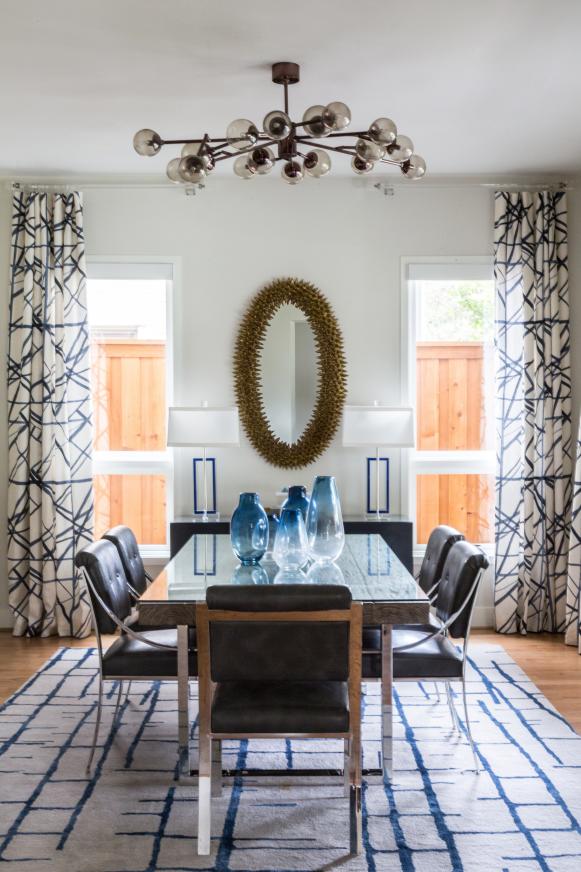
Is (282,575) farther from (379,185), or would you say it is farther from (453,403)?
(379,185)

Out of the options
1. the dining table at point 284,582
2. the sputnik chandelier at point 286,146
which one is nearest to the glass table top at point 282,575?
the dining table at point 284,582

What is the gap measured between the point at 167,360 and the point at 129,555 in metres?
1.90

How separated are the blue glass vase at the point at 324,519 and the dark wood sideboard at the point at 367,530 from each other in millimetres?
1612

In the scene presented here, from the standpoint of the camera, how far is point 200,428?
470 cm

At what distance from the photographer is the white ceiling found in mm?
2932

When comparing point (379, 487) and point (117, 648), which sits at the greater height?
point (379, 487)

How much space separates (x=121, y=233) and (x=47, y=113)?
1204mm


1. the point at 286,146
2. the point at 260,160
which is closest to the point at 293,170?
the point at 286,146

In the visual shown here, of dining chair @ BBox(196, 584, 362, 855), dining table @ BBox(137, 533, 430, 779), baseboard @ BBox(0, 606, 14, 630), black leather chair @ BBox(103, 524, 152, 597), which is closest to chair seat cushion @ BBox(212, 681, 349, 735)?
dining chair @ BBox(196, 584, 362, 855)

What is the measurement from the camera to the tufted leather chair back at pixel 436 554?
11.6 ft

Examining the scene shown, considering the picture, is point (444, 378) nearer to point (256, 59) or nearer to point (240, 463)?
point (240, 463)

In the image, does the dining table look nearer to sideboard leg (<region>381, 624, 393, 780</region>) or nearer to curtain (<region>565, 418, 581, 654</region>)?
sideboard leg (<region>381, 624, 393, 780</region>)

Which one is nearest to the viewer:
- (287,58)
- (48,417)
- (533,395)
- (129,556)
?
(287,58)

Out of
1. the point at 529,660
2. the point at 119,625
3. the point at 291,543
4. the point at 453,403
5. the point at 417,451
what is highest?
the point at 453,403
